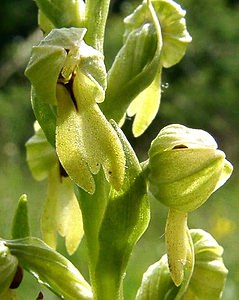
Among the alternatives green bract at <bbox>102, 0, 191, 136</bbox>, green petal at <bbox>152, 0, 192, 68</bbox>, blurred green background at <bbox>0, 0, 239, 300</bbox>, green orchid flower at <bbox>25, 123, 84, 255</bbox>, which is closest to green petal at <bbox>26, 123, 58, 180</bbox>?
green orchid flower at <bbox>25, 123, 84, 255</bbox>

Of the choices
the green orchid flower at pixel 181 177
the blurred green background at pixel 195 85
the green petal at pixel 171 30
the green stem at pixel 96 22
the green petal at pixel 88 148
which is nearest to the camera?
the green petal at pixel 88 148

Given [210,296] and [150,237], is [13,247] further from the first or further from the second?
[150,237]

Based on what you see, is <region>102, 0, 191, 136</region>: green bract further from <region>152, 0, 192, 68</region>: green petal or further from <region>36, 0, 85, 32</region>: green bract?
<region>36, 0, 85, 32</region>: green bract

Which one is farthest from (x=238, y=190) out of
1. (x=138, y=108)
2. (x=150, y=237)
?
(x=138, y=108)

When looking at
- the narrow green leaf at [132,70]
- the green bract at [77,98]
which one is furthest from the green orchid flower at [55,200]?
the green bract at [77,98]

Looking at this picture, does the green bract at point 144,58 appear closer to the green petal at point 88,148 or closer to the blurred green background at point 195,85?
the green petal at point 88,148

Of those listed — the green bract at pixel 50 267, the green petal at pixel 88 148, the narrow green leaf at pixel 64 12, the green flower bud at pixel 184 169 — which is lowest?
the green bract at pixel 50 267

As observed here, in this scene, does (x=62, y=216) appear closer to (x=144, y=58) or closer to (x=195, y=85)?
(x=144, y=58)
